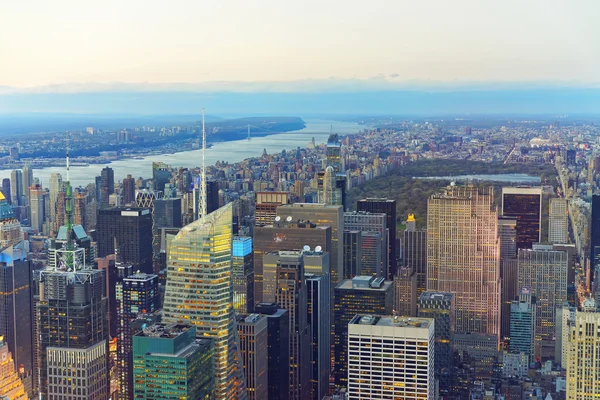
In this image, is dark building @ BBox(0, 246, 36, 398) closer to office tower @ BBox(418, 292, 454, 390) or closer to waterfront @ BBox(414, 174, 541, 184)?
office tower @ BBox(418, 292, 454, 390)

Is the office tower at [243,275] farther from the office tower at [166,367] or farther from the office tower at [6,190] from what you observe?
the office tower at [6,190]

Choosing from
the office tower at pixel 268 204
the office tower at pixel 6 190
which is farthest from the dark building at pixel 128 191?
the office tower at pixel 268 204

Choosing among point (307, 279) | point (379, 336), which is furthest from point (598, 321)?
point (307, 279)

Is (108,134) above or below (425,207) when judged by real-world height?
above

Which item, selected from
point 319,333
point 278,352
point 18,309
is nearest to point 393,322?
point 278,352

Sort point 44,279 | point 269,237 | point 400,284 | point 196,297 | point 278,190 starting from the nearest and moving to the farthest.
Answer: point 196,297 < point 44,279 < point 400,284 < point 269,237 < point 278,190

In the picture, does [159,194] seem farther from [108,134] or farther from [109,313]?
[109,313]

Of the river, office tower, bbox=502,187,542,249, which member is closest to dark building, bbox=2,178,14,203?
the river
